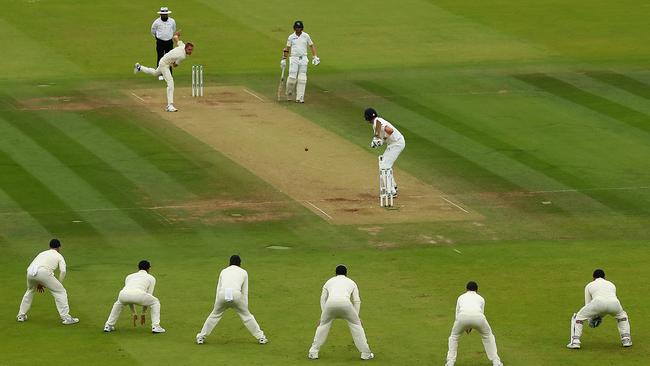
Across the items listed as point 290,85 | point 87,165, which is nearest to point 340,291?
point 87,165

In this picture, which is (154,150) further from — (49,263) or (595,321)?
Answer: (595,321)

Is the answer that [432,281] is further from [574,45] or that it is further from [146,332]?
[574,45]

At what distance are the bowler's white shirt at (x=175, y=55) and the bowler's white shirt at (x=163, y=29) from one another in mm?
4540

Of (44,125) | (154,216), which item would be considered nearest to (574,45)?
(44,125)

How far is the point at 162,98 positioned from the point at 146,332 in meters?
22.1

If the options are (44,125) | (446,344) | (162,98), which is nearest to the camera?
(446,344)

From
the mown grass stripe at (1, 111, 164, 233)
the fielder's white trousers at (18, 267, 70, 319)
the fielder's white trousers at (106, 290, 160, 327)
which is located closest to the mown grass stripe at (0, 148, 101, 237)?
the mown grass stripe at (1, 111, 164, 233)

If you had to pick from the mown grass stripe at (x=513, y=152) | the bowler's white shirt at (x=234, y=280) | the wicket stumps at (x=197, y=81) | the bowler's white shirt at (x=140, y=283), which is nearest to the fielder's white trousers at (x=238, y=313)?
the bowler's white shirt at (x=234, y=280)

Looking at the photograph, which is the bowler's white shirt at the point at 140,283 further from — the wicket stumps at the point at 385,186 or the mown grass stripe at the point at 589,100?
the mown grass stripe at the point at 589,100

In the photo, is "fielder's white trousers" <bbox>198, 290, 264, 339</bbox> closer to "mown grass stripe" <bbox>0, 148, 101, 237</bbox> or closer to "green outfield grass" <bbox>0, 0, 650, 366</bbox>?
"green outfield grass" <bbox>0, 0, 650, 366</bbox>

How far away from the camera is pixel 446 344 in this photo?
109ft

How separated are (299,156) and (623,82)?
14.4 m

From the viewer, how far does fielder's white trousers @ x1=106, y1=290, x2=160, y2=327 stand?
110 feet

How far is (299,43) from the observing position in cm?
5422
